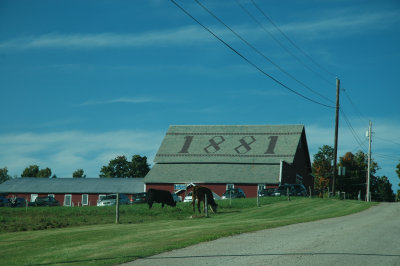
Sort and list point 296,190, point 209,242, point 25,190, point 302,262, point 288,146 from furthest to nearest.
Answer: point 25,190
point 288,146
point 296,190
point 209,242
point 302,262

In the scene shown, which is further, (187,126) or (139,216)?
(187,126)

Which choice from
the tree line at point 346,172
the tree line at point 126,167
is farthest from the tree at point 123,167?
the tree line at point 346,172

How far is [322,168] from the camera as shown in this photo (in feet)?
360

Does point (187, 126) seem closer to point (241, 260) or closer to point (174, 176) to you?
point (174, 176)

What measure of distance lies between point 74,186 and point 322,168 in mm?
55010

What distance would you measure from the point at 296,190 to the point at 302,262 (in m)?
45.7

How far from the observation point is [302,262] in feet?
39.5

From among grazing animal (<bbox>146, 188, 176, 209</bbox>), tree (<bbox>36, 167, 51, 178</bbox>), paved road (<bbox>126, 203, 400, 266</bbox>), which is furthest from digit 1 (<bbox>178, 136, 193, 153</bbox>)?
tree (<bbox>36, 167, 51, 178</bbox>)

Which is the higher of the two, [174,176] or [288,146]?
[288,146]

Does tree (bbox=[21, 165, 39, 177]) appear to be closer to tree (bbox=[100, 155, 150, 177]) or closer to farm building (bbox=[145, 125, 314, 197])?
tree (bbox=[100, 155, 150, 177])

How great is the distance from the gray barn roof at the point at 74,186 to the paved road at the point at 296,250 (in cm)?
6024

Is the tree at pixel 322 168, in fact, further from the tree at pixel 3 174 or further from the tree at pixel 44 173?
the tree at pixel 3 174

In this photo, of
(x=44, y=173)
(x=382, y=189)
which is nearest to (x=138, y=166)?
(x=44, y=173)

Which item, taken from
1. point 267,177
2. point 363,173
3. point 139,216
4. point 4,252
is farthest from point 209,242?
point 363,173
